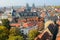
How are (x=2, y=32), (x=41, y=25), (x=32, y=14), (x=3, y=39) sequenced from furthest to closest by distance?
1. (x=32, y=14)
2. (x=41, y=25)
3. (x=2, y=32)
4. (x=3, y=39)

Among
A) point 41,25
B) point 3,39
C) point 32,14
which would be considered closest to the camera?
point 3,39

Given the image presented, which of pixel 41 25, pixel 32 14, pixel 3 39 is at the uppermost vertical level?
pixel 3 39

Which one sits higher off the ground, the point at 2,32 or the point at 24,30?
the point at 2,32

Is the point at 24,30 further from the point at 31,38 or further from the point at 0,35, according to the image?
the point at 0,35

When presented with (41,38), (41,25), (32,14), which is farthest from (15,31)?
(32,14)

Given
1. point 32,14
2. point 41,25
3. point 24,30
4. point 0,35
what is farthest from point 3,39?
point 32,14

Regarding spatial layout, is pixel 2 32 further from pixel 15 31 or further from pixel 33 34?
pixel 33 34

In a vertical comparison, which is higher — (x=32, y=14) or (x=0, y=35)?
(x=0, y=35)

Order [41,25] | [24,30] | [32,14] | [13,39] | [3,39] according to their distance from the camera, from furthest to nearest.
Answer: [32,14]
[41,25]
[24,30]
[3,39]
[13,39]

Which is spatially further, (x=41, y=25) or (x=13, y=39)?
(x=41, y=25)
